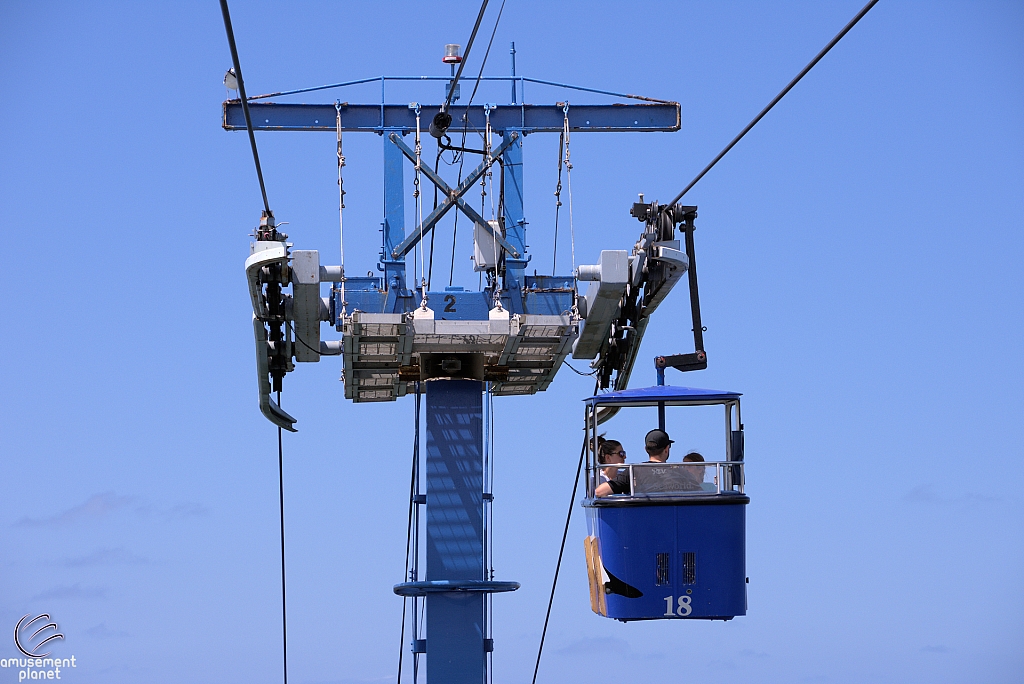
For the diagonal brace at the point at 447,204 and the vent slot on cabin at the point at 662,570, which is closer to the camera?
the vent slot on cabin at the point at 662,570

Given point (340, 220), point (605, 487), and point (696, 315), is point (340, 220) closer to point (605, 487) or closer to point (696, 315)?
point (696, 315)

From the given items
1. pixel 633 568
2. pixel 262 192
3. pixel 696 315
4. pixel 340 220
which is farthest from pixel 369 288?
pixel 633 568

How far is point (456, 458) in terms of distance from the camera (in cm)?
2611

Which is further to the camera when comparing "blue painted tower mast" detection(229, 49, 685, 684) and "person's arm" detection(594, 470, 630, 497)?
"blue painted tower mast" detection(229, 49, 685, 684)

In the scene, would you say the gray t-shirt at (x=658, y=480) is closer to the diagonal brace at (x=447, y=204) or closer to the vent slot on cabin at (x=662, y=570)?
the vent slot on cabin at (x=662, y=570)

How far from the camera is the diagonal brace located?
24.0 meters

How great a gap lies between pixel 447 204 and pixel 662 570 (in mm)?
8728

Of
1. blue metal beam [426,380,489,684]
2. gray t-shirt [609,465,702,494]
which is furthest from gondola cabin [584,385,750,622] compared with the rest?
blue metal beam [426,380,489,684]

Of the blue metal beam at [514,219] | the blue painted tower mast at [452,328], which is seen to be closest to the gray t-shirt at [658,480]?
the blue painted tower mast at [452,328]

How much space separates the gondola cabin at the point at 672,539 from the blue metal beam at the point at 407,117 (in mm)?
8422

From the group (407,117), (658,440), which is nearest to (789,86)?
(658,440)

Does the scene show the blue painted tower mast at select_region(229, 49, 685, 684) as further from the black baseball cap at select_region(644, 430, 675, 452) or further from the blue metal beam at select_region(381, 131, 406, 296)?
the black baseball cap at select_region(644, 430, 675, 452)

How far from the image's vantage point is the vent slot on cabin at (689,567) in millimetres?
A: 17500

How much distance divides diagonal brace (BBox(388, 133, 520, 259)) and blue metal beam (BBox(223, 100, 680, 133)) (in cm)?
38
